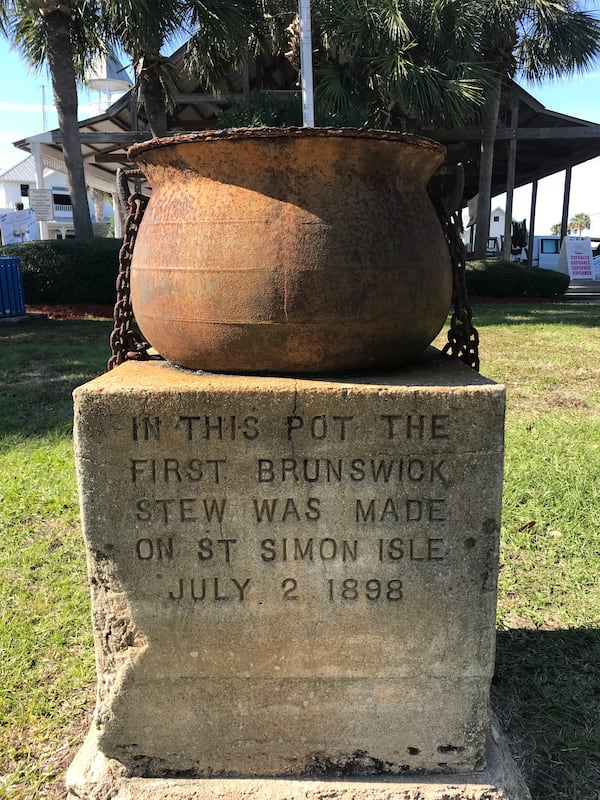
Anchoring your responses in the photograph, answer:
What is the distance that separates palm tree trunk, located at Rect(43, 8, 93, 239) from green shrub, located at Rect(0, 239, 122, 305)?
2.36 feet

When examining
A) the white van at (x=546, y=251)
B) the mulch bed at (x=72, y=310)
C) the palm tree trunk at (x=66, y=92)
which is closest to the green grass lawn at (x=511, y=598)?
the mulch bed at (x=72, y=310)

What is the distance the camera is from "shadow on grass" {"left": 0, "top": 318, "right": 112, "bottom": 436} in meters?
5.20

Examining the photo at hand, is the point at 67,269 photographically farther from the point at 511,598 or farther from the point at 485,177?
the point at 511,598

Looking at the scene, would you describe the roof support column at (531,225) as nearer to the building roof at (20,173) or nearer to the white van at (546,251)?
the white van at (546,251)

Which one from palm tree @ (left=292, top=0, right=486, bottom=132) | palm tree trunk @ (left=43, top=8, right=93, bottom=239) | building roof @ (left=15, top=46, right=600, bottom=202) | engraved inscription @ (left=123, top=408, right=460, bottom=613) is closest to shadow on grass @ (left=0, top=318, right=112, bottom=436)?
palm tree trunk @ (left=43, top=8, right=93, bottom=239)

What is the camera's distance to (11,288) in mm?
11227

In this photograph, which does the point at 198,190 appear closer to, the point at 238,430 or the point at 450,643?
the point at 238,430

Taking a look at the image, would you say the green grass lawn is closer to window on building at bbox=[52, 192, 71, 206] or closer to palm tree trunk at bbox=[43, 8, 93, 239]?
palm tree trunk at bbox=[43, 8, 93, 239]

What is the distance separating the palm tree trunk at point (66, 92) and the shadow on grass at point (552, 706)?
11587 millimetres

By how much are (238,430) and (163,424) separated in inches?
7.0

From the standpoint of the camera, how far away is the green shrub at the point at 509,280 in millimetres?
14727

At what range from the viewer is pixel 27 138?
18.3 m

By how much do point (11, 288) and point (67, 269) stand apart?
128cm

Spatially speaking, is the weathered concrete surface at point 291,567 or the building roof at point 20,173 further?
the building roof at point 20,173
